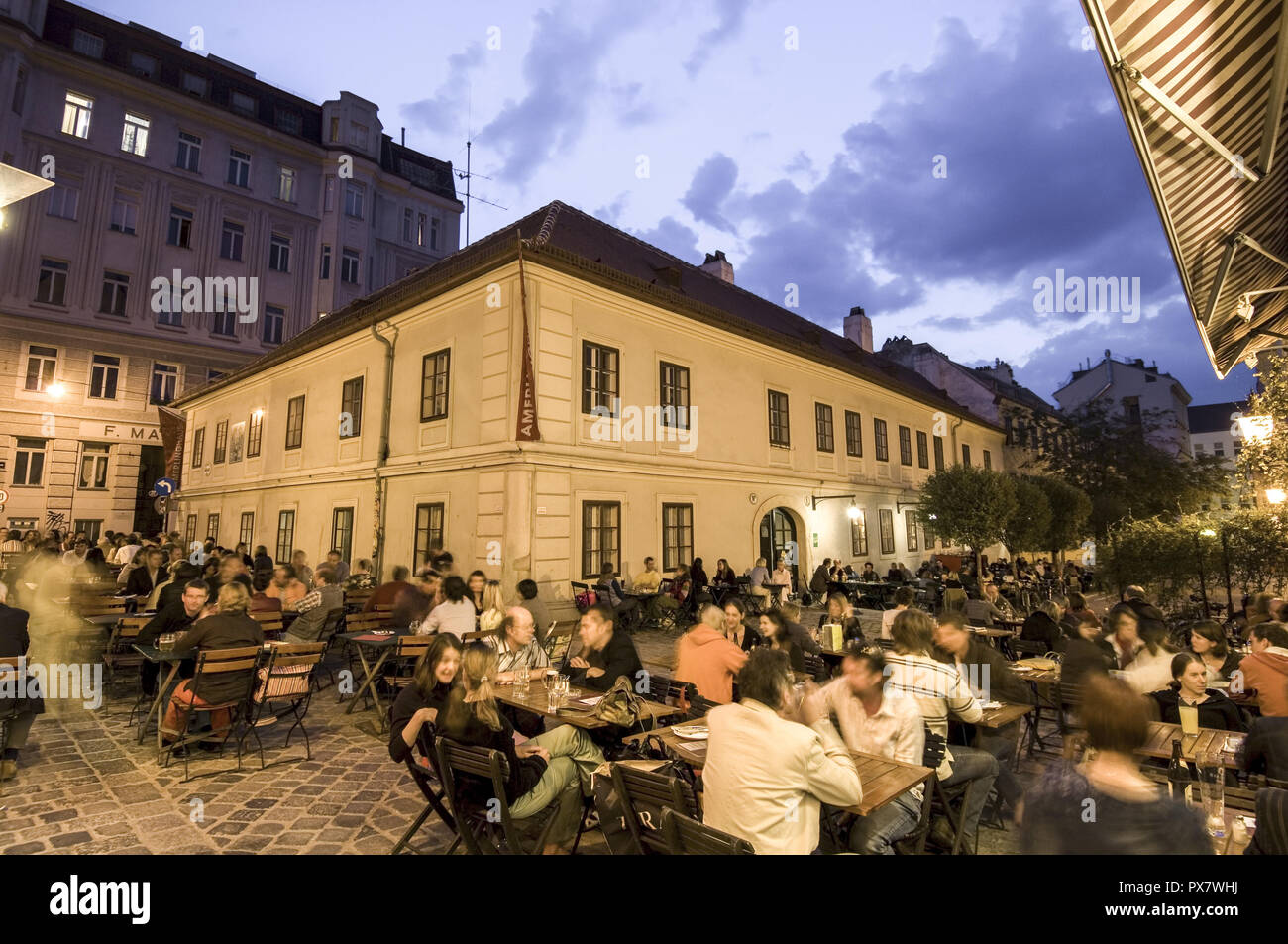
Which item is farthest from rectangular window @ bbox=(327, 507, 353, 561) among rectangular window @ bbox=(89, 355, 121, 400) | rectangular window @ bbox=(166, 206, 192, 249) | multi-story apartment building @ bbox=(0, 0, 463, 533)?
rectangular window @ bbox=(166, 206, 192, 249)

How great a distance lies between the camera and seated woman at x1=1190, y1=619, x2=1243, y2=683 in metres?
5.74

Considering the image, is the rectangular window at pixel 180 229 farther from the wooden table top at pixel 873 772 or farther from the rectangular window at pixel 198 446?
the wooden table top at pixel 873 772

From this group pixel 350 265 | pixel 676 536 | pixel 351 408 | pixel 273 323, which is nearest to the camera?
pixel 676 536

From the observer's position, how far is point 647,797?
3.01 m

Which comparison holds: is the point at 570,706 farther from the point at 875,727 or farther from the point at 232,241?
the point at 232,241

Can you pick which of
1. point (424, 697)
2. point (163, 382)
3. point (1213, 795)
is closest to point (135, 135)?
point (163, 382)

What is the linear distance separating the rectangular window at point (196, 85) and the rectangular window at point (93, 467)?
16.4 meters

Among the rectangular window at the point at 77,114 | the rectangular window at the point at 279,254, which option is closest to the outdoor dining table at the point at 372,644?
the rectangular window at the point at 279,254

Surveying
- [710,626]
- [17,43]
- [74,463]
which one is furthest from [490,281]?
[17,43]

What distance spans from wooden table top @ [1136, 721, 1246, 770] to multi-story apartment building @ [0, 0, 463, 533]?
2894cm

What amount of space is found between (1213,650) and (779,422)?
529 inches

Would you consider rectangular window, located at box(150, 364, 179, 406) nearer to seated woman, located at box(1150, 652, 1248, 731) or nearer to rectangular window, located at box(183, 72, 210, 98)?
rectangular window, located at box(183, 72, 210, 98)

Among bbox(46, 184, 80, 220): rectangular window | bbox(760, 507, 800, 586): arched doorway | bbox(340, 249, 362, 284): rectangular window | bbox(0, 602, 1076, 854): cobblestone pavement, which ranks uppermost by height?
bbox(340, 249, 362, 284): rectangular window

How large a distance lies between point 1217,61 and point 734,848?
5504mm
